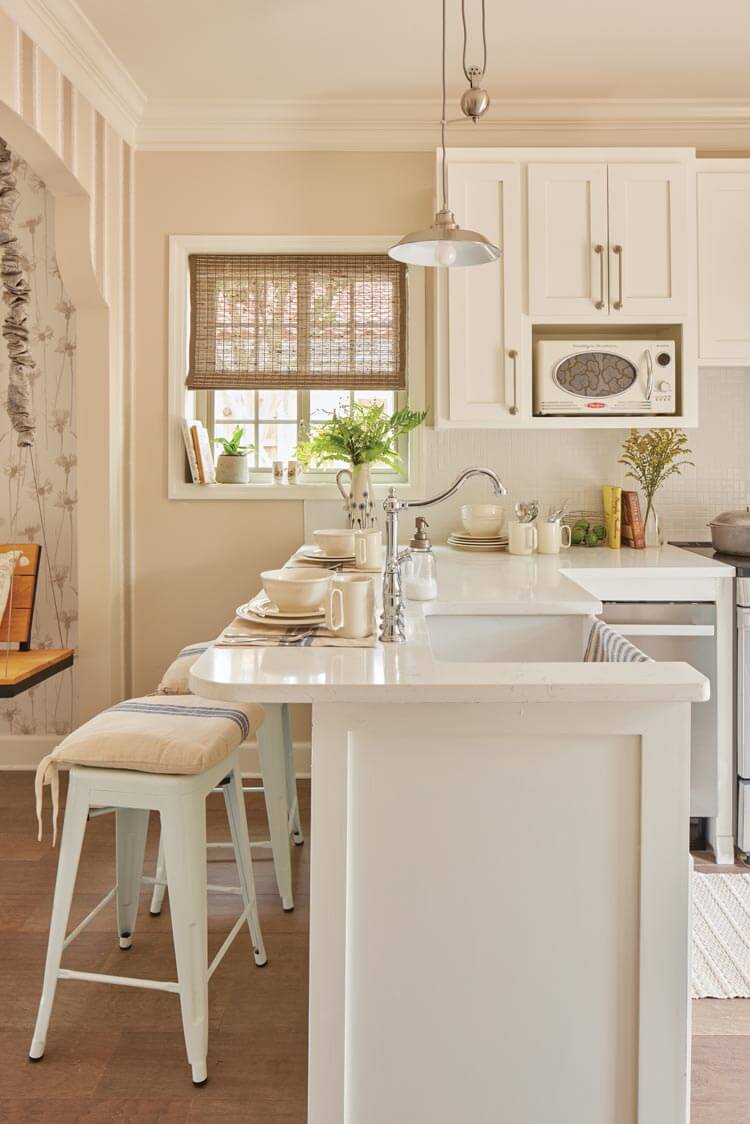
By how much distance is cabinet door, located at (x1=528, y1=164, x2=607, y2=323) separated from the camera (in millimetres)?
3348

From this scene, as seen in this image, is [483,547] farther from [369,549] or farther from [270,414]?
[270,414]

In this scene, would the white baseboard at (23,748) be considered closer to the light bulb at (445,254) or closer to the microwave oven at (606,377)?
the microwave oven at (606,377)

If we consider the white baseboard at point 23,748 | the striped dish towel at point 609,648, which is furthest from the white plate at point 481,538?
the white baseboard at point 23,748

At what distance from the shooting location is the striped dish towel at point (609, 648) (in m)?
1.77

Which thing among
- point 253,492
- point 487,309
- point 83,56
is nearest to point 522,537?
point 487,309

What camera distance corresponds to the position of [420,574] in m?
2.33

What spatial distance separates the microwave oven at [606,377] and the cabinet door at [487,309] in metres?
0.10

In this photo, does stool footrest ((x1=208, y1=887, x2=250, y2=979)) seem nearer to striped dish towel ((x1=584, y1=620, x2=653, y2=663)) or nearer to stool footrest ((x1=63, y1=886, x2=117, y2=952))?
stool footrest ((x1=63, y1=886, x2=117, y2=952))

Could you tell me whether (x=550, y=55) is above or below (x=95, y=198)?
above

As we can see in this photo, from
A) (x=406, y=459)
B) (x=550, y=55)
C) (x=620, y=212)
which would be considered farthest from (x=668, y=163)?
(x=406, y=459)

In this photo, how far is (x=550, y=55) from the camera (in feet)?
10.4

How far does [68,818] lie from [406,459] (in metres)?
2.38

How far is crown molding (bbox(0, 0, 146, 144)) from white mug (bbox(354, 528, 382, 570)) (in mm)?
1849

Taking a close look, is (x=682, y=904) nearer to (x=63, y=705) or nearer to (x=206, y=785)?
(x=206, y=785)
